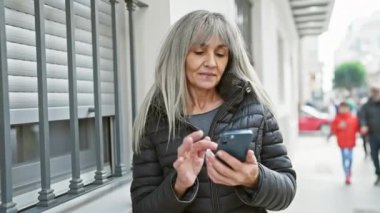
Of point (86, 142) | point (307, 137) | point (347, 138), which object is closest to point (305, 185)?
point (347, 138)

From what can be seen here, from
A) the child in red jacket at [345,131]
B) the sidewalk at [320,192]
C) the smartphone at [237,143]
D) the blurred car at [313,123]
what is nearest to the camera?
the smartphone at [237,143]

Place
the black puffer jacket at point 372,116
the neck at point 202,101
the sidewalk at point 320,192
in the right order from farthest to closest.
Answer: the black puffer jacket at point 372,116
the sidewalk at point 320,192
the neck at point 202,101

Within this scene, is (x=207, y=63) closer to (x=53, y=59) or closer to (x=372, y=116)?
(x=53, y=59)

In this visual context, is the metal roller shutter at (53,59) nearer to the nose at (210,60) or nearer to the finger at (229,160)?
the nose at (210,60)

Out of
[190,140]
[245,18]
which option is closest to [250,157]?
[190,140]

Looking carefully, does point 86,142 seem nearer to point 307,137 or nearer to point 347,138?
point 347,138

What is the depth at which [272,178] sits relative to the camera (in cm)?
131

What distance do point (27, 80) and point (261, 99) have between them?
1.09 m

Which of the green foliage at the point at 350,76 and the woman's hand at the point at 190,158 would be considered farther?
the green foliage at the point at 350,76

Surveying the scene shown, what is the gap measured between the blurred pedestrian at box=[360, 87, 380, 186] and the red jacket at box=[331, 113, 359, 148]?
206mm

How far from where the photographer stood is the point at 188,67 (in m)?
1.48

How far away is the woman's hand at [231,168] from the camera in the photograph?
114 centimetres

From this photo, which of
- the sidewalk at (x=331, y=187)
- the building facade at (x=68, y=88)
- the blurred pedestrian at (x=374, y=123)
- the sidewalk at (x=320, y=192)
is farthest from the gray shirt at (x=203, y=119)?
the blurred pedestrian at (x=374, y=123)

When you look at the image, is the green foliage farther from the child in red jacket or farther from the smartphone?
the smartphone
